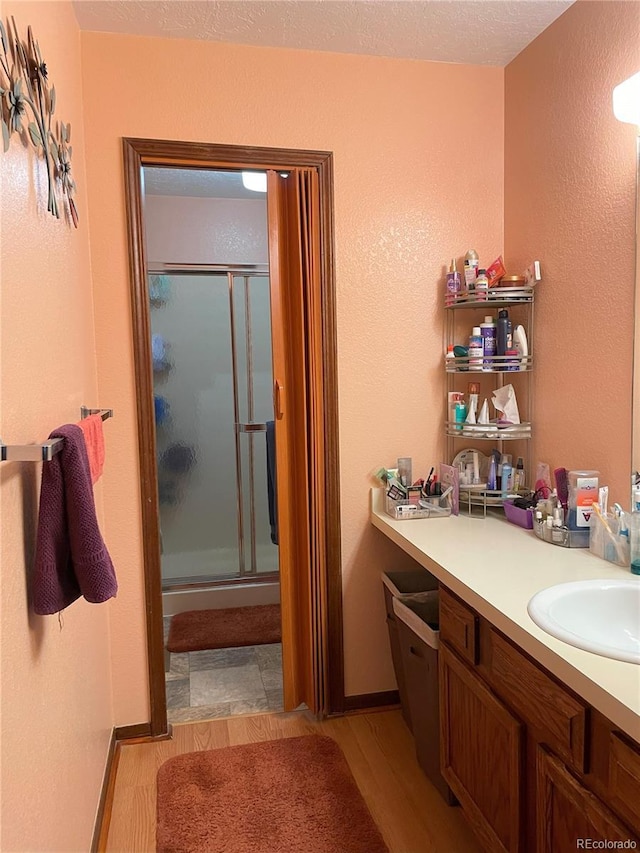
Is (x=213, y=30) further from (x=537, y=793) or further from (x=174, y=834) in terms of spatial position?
(x=174, y=834)

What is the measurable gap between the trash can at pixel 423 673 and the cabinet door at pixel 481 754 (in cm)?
9

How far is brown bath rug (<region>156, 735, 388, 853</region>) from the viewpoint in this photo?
1.86 metres

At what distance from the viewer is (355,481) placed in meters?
2.48

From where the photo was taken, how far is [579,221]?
203 centimetres

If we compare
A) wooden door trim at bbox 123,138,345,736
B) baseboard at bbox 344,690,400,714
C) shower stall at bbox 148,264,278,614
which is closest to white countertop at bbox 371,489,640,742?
wooden door trim at bbox 123,138,345,736

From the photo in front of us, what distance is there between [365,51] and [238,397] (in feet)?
6.53

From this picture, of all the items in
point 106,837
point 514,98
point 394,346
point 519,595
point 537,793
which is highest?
point 514,98

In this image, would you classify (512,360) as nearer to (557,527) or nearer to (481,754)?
(557,527)

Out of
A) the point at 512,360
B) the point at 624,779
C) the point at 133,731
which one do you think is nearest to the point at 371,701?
the point at 133,731

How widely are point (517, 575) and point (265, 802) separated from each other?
111cm

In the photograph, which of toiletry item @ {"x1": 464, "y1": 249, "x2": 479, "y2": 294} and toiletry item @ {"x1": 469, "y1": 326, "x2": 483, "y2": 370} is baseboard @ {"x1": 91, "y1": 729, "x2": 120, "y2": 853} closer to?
toiletry item @ {"x1": 469, "y1": 326, "x2": 483, "y2": 370}

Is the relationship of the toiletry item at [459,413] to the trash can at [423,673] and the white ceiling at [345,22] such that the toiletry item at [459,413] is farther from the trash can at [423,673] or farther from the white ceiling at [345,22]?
the white ceiling at [345,22]

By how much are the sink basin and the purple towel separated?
0.92 metres

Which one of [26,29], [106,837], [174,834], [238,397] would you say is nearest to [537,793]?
[174,834]
